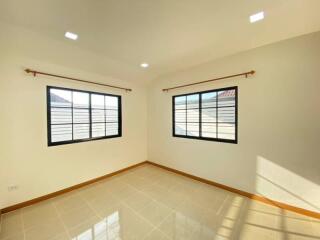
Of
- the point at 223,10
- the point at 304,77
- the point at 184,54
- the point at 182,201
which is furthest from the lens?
the point at 184,54

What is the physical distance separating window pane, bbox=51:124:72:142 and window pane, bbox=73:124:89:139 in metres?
0.10

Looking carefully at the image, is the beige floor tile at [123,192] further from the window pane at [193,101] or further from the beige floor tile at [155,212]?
the window pane at [193,101]

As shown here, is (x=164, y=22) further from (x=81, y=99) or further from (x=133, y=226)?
(x=133, y=226)

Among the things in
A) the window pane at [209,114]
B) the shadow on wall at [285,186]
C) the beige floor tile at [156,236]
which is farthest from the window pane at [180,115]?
the beige floor tile at [156,236]

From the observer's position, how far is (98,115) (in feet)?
11.0

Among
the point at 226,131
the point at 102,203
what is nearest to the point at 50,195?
the point at 102,203

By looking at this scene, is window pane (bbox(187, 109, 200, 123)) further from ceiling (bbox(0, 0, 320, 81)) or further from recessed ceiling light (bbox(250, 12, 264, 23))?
recessed ceiling light (bbox(250, 12, 264, 23))

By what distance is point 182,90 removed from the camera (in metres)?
3.50

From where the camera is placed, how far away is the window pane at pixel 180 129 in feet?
11.7

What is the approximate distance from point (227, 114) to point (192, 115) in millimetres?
815

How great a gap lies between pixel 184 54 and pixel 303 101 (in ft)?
6.61

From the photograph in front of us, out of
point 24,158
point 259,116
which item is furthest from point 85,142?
point 259,116

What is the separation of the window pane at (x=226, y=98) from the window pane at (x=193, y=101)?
20.8 inches

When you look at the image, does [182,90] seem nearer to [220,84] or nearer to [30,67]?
[220,84]
